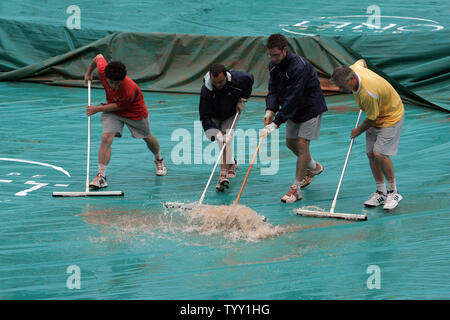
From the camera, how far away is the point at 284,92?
6.37 metres

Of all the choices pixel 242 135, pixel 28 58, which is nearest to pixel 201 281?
pixel 242 135

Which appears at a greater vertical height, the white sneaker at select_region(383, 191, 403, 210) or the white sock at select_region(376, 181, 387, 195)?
the white sock at select_region(376, 181, 387, 195)

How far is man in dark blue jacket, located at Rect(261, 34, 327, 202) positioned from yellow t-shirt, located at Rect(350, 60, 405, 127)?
0.50 meters

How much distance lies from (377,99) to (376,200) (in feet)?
3.41

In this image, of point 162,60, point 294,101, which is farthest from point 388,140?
point 162,60

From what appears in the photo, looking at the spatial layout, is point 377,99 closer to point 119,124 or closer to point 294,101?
point 294,101

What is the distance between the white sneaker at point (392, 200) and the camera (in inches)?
239

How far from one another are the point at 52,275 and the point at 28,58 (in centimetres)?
817

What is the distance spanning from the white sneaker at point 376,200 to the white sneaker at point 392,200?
121 millimetres

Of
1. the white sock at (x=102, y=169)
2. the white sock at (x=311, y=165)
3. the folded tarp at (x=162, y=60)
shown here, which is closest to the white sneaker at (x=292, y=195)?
the white sock at (x=311, y=165)

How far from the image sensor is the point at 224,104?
22.5 feet

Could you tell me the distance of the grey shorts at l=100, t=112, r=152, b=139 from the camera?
7.05m

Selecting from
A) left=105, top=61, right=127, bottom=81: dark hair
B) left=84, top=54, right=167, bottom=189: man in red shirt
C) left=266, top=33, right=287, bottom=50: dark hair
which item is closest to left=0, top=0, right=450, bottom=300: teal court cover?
left=84, top=54, right=167, bottom=189: man in red shirt

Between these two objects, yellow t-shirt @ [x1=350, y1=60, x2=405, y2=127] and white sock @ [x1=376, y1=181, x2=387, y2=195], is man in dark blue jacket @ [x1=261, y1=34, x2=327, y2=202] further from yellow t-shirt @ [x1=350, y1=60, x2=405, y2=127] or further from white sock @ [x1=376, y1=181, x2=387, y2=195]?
white sock @ [x1=376, y1=181, x2=387, y2=195]
